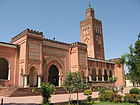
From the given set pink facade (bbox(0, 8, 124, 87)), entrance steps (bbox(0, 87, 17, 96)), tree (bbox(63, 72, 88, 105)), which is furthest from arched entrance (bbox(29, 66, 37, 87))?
tree (bbox(63, 72, 88, 105))

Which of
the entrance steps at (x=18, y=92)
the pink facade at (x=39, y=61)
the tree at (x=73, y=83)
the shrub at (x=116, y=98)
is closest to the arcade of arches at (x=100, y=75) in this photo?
the pink facade at (x=39, y=61)

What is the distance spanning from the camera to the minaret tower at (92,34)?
4169 centimetres

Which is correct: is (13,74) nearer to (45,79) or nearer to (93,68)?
(45,79)

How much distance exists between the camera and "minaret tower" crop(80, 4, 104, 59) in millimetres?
41688

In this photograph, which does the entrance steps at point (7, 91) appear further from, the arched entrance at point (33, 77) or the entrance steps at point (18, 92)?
the arched entrance at point (33, 77)

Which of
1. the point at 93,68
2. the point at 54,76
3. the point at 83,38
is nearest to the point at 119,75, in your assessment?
the point at 93,68

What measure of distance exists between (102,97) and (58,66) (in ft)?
39.7

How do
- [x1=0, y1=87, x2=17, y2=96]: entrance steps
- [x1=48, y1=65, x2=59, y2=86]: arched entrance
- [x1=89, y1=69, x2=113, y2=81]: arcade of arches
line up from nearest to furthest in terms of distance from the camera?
[x1=0, y1=87, x2=17, y2=96]: entrance steps → [x1=48, y1=65, x2=59, y2=86]: arched entrance → [x1=89, y1=69, x2=113, y2=81]: arcade of arches

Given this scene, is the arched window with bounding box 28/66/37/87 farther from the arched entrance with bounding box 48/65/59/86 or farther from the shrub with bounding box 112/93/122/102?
the shrub with bounding box 112/93/122/102

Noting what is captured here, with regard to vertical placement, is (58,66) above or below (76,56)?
below

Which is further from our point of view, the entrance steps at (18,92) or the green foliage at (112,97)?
the entrance steps at (18,92)

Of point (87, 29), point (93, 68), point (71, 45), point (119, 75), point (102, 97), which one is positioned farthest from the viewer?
point (87, 29)

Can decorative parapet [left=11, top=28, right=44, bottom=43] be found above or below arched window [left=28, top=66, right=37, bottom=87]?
above

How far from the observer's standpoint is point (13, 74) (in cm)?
2161
